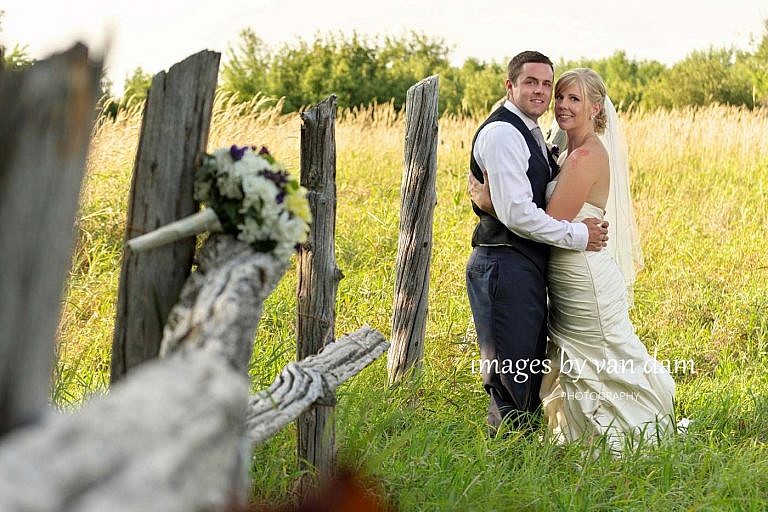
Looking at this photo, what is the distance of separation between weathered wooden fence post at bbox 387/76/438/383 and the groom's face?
0.53 m

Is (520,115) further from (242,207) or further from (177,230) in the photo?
(177,230)

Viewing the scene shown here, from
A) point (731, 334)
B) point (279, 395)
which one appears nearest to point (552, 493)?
point (279, 395)

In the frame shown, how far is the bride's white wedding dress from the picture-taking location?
197 inches

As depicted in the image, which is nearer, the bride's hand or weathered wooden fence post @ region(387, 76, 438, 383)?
the bride's hand

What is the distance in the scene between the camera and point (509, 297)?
190 inches

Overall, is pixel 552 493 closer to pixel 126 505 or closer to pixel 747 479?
pixel 747 479

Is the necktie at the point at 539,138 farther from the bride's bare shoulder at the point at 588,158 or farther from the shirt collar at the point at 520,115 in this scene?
the bride's bare shoulder at the point at 588,158

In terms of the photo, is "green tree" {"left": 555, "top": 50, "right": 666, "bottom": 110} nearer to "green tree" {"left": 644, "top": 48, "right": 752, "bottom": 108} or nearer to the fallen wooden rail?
"green tree" {"left": 644, "top": 48, "right": 752, "bottom": 108}

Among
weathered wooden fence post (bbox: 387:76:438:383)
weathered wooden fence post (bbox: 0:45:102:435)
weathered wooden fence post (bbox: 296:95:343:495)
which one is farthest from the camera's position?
weathered wooden fence post (bbox: 387:76:438:383)

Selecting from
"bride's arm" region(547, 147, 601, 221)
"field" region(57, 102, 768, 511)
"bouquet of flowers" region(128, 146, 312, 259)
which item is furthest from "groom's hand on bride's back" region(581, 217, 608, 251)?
"bouquet of flowers" region(128, 146, 312, 259)

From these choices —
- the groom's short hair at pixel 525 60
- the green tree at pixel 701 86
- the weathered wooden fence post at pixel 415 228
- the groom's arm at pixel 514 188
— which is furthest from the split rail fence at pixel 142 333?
the green tree at pixel 701 86

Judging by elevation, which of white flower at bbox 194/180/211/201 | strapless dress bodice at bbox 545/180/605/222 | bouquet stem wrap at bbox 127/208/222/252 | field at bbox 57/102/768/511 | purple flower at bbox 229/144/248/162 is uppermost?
purple flower at bbox 229/144/248/162

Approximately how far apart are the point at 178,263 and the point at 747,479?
300 centimetres

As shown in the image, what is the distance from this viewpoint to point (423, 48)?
30.9m
